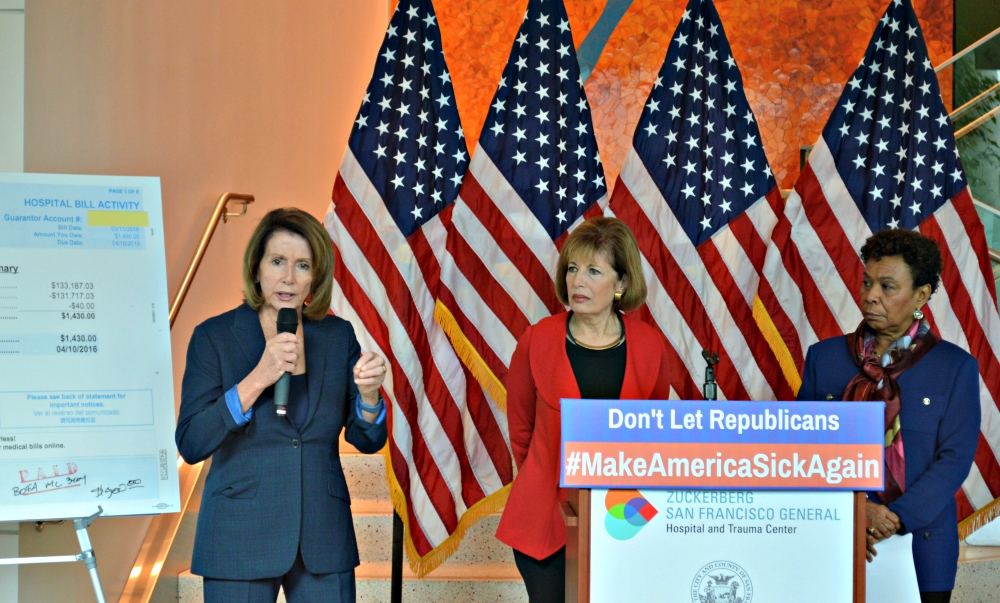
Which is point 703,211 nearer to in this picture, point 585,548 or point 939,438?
point 939,438

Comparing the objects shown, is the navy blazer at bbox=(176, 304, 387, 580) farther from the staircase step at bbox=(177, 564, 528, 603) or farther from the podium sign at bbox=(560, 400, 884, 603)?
the staircase step at bbox=(177, 564, 528, 603)

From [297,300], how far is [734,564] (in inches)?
43.2

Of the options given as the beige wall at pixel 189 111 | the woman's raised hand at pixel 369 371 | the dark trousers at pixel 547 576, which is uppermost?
the beige wall at pixel 189 111

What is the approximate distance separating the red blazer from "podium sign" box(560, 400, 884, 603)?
62 cm

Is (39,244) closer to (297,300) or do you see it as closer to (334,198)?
(297,300)

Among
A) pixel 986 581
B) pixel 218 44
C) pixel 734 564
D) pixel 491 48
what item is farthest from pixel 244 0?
pixel 986 581

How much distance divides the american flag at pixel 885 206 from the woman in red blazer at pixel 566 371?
1.10 m

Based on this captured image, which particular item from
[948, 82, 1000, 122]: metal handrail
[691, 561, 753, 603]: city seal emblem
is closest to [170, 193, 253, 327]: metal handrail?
[691, 561, 753, 603]: city seal emblem

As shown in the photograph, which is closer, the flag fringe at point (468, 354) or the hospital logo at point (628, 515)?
the hospital logo at point (628, 515)

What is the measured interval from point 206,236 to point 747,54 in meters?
3.89

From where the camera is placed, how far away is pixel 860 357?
8.05 ft

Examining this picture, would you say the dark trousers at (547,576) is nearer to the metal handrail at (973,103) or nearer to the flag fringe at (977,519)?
the flag fringe at (977,519)

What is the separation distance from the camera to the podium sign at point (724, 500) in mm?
1713

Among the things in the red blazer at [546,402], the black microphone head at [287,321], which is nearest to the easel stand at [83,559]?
the black microphone head at [287,321]
